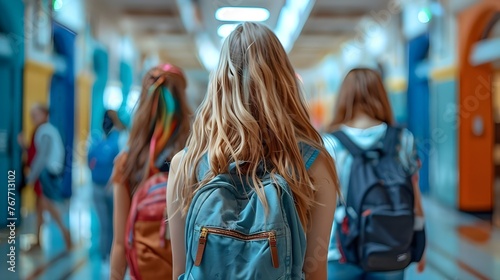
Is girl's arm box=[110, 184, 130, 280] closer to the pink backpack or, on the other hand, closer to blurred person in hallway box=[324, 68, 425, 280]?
the pink backpack

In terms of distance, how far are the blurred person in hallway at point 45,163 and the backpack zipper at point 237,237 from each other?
2.03 metres

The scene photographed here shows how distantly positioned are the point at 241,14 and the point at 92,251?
1814 millimetres

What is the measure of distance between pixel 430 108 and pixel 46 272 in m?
3.11

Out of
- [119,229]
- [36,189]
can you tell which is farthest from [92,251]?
[119,229]

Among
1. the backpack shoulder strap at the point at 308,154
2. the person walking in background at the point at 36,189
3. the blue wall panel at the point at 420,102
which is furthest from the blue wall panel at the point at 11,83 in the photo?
the blue wall panel at the point at 420,102

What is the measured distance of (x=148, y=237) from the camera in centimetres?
169

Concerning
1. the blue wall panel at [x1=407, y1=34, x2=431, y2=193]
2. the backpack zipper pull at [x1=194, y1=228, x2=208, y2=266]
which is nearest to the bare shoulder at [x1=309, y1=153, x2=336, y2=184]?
the backpack zipper pull at [x1=194, y1=228, x2=208, y2=266]

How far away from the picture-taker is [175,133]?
5.93ft

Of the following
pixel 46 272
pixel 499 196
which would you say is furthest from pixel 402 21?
pixel 499 196

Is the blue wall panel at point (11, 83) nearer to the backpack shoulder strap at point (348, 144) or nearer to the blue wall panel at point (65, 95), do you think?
the blue wall panel at point (65, 95)

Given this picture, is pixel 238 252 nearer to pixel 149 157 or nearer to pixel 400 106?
pixel 149 157

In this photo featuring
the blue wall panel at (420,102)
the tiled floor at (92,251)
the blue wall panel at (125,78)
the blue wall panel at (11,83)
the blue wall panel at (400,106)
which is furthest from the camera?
the blue wall panel at (400,106)

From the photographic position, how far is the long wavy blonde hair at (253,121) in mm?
1141

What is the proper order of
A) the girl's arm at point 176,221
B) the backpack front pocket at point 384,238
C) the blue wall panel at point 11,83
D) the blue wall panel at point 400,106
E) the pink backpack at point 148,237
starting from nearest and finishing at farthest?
1. the girl's arm at point 176,221
2. the pink backpack at point 148,237
3. the backpack front pocket at point 384,238
4. the blue wall panel at point 11,83
5. the blue wall panel at point 400,106
